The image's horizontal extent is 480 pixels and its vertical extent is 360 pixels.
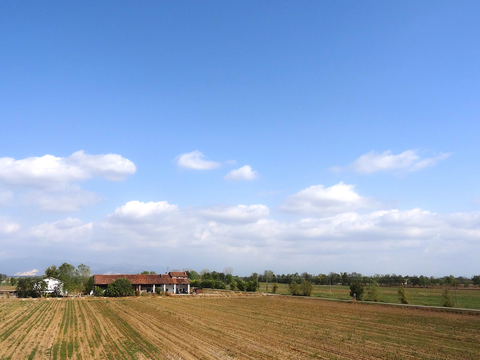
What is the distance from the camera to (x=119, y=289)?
63.6 m

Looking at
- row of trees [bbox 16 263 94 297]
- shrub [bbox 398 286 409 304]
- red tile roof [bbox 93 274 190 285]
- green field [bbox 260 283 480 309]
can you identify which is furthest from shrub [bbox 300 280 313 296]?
row of trees [bbox 16 263 94 297]

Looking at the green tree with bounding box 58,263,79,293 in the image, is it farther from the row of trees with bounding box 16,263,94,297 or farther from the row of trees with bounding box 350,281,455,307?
the row of trees with bounding box 350,281,455,307

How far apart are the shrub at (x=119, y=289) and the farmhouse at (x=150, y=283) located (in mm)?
5079

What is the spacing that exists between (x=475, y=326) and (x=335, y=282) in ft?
441

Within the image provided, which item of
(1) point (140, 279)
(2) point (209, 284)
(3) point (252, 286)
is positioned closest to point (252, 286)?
(3) point (252, 286)

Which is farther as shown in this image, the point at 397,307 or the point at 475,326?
the point at 397,307

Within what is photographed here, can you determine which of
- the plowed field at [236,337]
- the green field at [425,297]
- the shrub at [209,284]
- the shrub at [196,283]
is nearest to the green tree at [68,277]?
the shrub at [196,283]

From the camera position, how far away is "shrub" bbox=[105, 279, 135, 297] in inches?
2488

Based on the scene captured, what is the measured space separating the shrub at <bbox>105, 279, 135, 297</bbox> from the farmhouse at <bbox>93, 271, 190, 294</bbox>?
Result: 5079mm

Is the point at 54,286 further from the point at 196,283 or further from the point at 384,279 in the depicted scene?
the point at 384,279

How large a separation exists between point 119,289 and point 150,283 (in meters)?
11.5

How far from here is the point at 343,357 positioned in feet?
56.2

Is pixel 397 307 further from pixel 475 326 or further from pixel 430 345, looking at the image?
pixel 430 345

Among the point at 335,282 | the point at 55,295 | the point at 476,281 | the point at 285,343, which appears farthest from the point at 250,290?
the point at 476,281
